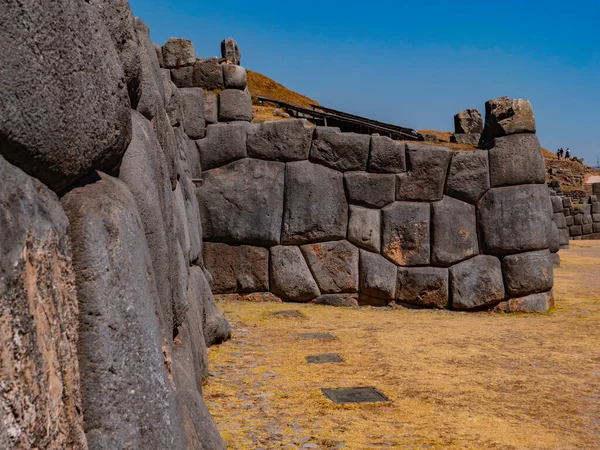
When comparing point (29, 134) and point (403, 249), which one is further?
point (403, 249)

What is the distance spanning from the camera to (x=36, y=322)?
1349mm

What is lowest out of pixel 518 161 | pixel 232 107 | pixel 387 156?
pixel 518 161

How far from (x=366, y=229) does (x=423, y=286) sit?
3.12 feet

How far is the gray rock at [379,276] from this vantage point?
8.03m

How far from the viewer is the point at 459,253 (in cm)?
786

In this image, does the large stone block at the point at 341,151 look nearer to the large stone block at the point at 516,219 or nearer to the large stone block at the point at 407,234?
the large stone block at the point at 407,234

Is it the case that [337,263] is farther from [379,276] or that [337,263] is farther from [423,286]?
[423,286]

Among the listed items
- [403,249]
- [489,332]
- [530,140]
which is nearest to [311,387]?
[489,332]

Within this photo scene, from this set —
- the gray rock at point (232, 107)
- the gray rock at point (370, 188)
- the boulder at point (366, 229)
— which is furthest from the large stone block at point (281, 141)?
the boulder at point (366, 229)

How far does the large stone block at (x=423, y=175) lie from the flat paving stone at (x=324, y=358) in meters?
3.11

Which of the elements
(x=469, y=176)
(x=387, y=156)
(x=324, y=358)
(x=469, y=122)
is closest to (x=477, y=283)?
(x=469, y=176)

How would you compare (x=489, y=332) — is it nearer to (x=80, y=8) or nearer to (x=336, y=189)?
(x=336, y=189)

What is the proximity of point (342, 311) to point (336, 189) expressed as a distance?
1492mm

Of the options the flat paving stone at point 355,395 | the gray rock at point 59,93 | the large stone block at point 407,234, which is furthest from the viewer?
the large stone block at point 407,234
